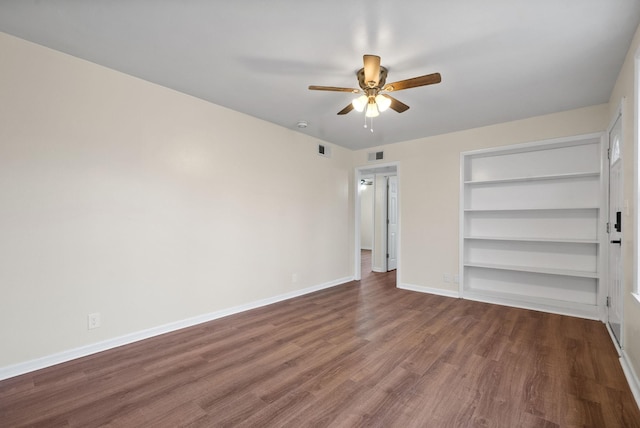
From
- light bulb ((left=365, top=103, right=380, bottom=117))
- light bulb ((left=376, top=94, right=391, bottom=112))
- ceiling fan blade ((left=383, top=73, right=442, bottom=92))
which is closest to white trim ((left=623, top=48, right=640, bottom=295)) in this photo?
ceiling fan blade ((left=383, top=73, right=442, bottom=92))

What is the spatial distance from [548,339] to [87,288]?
4372 millimetres

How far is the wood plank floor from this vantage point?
5.83 ft

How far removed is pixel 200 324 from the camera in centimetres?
326

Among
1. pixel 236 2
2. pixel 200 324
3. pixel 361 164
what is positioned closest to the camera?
pixel 236 2

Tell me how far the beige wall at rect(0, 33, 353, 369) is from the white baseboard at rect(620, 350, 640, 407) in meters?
3.54

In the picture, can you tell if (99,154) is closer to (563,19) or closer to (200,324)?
(200,324)

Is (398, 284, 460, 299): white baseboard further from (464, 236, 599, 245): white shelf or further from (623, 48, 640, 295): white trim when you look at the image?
(623, 48, 640, 295): white trim

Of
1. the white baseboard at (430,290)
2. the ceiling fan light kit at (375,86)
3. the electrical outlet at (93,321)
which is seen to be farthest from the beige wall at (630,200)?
the electrical outlet at (93,321)

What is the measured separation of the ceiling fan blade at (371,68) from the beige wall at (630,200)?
1.74 metres

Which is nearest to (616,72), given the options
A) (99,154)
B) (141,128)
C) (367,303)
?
(367,303)

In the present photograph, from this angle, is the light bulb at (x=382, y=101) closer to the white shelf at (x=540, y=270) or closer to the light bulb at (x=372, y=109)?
the light bulb at (x=372, y=109)

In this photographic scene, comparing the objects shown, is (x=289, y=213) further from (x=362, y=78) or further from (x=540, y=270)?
(x=540, y=270)

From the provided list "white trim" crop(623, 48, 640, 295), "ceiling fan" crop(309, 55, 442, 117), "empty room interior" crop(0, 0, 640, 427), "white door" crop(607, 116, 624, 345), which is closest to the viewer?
"empty room interior" crop(0, 0, 640, 427)

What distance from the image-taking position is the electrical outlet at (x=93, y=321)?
2.52m
